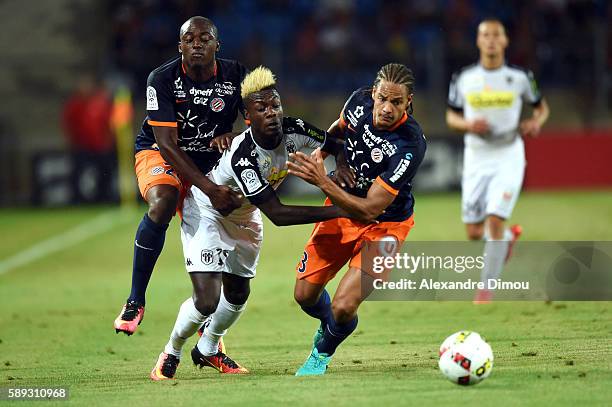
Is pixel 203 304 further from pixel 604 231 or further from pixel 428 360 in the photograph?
pixel 604 231

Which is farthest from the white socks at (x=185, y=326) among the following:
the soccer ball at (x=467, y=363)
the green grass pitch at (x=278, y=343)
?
the soccer ball at (x=467, y=363)

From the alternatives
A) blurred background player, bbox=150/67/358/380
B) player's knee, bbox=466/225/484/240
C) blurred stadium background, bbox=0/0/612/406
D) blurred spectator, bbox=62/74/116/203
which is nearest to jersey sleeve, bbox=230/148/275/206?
Result: blurred background player, bbox=150/67/358/380

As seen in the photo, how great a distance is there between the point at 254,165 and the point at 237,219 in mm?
667

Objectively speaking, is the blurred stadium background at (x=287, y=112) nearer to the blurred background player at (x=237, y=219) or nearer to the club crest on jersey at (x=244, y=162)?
the blurred background player at (x=237, y=219)

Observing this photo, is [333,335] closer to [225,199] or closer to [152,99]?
[225,199]

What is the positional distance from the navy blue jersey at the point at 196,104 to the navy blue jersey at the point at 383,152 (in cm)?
94

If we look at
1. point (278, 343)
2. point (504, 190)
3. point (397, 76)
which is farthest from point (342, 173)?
point (504, 190)

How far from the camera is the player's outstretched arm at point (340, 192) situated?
291 inches

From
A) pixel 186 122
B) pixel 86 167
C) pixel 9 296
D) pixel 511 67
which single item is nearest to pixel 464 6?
pixel 86 167

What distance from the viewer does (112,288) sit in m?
13.2

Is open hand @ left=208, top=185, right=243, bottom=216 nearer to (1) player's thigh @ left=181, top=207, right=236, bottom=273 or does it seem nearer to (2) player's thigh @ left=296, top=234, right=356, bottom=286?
(1) player's thigh @ left=181, top=207, right=236, bottom=273

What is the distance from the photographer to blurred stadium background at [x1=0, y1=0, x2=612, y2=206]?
21.8 m

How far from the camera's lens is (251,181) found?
24.9ft

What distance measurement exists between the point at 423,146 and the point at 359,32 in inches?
601
